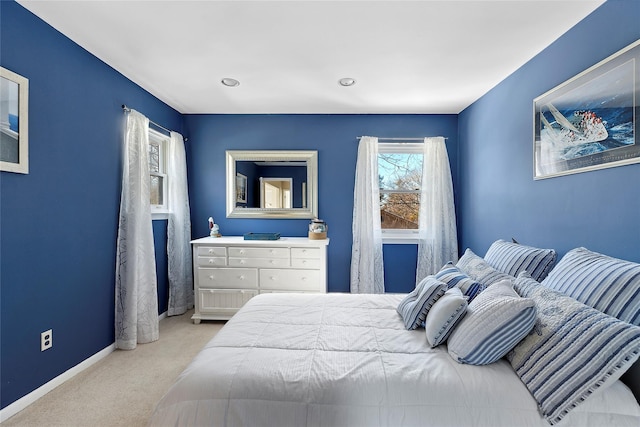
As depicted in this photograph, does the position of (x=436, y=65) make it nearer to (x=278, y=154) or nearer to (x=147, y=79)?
(x=278, y=154)

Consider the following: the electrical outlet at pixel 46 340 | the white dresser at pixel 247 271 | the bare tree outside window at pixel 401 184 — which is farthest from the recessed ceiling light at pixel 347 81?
the electrical outlet at pixel 46 340

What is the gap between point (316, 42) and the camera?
2.12 meters

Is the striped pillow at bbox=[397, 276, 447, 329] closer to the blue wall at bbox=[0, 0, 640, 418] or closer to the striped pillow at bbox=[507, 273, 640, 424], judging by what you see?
the striped pillow at bbox=[507, 273, 640, 424]

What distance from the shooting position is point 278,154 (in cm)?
372

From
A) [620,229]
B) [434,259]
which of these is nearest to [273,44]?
[620,229]

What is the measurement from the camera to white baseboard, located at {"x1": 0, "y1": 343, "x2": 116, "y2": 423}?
1.74 metres

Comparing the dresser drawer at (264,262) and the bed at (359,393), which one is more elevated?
the dresser drawer at (264,262)

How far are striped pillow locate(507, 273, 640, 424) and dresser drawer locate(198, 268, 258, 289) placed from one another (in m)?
2.53

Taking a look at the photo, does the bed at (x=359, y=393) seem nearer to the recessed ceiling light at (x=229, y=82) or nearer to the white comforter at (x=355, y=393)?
the white comforter at (x=355, y=393)

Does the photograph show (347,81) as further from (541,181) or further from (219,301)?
(219,301)

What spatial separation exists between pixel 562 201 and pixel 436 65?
4.68ft

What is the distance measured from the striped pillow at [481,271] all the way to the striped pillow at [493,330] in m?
0.49

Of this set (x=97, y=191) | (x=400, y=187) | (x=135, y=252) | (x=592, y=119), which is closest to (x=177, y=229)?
(x=135, y=252)

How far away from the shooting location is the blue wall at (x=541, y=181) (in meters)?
1.61
